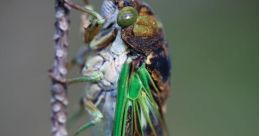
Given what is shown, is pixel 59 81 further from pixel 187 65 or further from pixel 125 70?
pixel 187 65

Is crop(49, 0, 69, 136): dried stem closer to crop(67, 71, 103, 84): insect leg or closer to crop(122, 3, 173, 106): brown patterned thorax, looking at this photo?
crop(67, 71, 103, 84): insect leg

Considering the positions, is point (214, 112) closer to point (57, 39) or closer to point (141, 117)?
point (141, 117)

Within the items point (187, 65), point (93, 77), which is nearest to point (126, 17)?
point (93, 77)

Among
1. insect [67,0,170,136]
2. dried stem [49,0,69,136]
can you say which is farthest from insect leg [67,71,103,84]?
dried stem [49,0,69,136]

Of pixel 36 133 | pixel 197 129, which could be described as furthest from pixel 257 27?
pixel 36 133

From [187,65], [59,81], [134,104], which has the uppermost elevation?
[187,65]

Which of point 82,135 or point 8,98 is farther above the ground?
point 8,98
